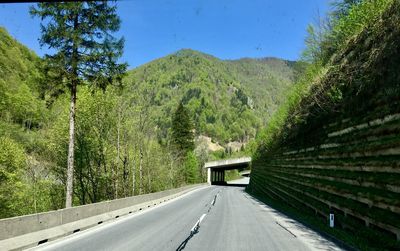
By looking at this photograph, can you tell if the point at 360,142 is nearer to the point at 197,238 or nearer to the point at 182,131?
the point at 197,238

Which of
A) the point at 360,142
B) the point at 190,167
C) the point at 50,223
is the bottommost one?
the point at 50,223

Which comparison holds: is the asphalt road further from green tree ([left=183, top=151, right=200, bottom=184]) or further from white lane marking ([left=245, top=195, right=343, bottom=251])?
green tree ([left=183, top=151, right=200, bottom=184])

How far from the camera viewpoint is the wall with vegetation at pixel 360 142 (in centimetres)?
1027

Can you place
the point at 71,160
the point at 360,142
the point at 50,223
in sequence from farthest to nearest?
the point at 71,160 → the point at 360,142 → the point at 50,223

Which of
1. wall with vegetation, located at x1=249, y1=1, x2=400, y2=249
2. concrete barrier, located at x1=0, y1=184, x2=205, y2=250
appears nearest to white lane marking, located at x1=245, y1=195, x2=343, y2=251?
wall with vegetation, located at x1=249, y1=1, x2=400, y2=249

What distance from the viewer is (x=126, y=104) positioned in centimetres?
3647

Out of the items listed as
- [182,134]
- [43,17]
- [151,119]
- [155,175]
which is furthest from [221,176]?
[43,17]

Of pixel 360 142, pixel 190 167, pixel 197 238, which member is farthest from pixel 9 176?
pixel 190 167

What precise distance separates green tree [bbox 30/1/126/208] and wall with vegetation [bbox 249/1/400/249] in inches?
463

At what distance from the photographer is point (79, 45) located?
23.8 meters

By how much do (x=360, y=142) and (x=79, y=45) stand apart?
16.9 meters

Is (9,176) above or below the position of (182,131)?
below

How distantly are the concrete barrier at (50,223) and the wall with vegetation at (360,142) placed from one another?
8.16m

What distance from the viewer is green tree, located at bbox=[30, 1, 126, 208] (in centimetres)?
2322
